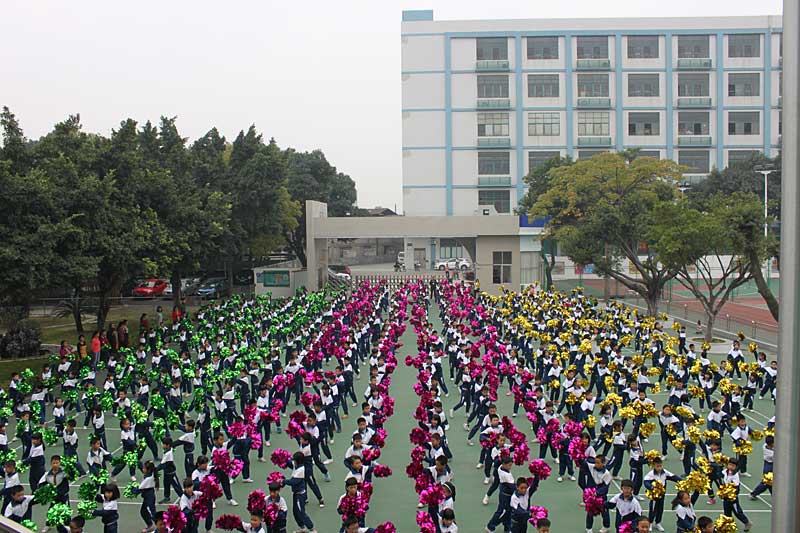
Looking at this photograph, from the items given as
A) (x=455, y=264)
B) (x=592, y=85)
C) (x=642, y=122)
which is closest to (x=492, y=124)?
(x=592, y=85)

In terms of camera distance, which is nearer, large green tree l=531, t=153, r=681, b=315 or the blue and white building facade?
large green tree l=531, t=153, r=681, b=315

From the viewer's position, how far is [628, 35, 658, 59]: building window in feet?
170

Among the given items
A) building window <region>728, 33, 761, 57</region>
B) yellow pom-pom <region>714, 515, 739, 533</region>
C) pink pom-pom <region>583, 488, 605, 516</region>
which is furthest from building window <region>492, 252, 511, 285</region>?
building window <region>728, 33, 761, 57</region>

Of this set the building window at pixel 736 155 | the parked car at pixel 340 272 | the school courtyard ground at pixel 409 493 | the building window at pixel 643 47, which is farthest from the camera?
the building window at pixel 643 47

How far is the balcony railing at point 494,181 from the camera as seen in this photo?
5188 cm

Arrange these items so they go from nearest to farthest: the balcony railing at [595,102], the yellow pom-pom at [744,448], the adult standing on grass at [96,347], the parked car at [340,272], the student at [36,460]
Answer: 1. the yellow pom-pom at [744,448]
2. the student at [36,460]
3. the adult standing on grass at [96,347]
4. the parked car at [340,272]
5. the balcony railing at [595,102]

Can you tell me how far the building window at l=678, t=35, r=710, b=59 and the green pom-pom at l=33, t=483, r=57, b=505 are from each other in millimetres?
51946

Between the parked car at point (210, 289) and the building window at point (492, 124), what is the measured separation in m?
22.9

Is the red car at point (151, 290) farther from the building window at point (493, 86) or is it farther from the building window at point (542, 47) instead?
the building window at point (542, 47)

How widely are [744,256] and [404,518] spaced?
47.3 ft

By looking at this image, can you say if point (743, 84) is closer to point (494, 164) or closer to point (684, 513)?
point (494, 164)

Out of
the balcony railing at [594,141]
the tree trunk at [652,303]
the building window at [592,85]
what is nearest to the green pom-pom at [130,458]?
the tree trunk at [652,303]

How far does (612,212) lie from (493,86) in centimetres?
2889

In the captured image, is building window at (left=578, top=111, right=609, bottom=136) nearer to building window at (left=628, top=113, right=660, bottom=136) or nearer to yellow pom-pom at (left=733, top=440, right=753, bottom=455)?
building window at (left=628, top=113, right=660, bottom=136)
